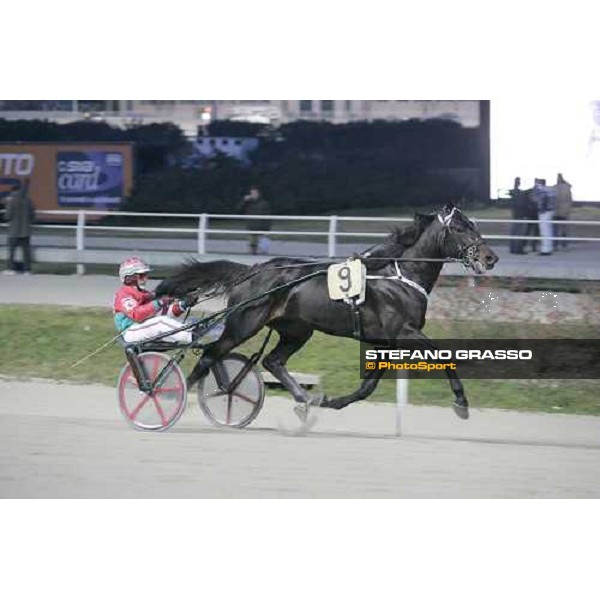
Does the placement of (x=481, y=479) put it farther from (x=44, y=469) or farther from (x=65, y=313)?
(x=65, y=313)

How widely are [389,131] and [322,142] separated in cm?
57

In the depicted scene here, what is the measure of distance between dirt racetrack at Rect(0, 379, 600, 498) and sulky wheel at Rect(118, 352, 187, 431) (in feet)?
0.33

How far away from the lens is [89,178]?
1048cm

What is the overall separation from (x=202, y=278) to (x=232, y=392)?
0.80 meters

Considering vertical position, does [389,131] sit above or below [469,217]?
above

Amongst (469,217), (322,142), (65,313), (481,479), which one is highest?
(322,142)

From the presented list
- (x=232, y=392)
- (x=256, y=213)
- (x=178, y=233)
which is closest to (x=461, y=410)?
(x=232, y=392)

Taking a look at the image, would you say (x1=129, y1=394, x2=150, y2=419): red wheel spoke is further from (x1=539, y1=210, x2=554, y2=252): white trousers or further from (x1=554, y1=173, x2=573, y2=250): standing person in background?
(x1=554, y1=173, x2=573, y2=250): standing person in background

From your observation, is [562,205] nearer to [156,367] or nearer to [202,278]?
[202,278]

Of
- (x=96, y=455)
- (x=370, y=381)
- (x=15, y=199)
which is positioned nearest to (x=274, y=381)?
(x=370, y=381)

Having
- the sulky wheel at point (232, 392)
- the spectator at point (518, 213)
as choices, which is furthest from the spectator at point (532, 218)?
the sulky wheel at point (232, 392)

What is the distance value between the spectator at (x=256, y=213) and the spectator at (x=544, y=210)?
6.65ft

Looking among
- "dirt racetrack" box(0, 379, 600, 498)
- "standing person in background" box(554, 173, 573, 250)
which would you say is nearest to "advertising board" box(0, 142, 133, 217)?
"dirt racetrack" box(0, 379, 600, 498)

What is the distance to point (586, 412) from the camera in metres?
9.47
